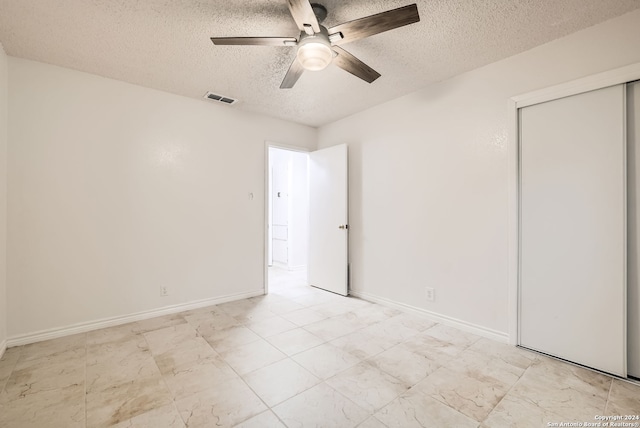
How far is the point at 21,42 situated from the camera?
2.26 meters

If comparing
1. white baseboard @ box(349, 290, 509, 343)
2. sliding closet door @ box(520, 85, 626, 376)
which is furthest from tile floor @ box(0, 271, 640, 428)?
sliding closet door @ box(520, 85, 626, 376)

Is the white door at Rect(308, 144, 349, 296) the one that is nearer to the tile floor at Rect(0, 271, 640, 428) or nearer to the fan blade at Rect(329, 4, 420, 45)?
the tile floor at Rect(0, 271, 640, 428)

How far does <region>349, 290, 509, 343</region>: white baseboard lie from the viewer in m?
2.57

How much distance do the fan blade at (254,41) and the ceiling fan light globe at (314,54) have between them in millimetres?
159

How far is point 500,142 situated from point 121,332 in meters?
4.06

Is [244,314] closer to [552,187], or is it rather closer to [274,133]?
[274,133]

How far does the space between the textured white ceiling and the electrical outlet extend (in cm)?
227

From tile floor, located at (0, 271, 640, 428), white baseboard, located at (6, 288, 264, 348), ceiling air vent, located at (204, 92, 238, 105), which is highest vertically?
ceiling air vent, located at (204, 92, 238, 105)

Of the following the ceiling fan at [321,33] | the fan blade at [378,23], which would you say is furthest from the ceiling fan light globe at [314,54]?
the fan blade at [378,23]

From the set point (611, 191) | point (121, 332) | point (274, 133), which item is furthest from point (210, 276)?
point (611, 191)

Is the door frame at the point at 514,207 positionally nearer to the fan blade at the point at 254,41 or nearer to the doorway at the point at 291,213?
the fan blade at the point at 254,41

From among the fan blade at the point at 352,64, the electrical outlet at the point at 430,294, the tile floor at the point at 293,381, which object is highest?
the fan blade at the point at 352,64

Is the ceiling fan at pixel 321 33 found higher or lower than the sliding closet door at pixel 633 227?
higher

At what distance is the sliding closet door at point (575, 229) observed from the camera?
2008 mm
